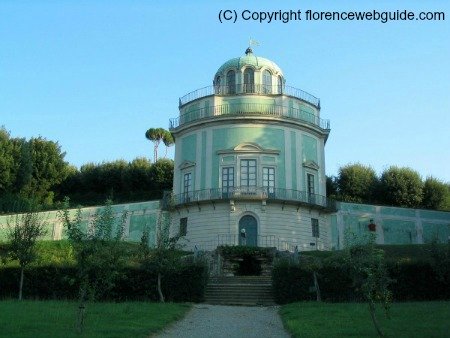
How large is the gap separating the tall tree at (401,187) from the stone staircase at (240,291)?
79.4 feet

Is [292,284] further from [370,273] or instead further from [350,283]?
[370,273]

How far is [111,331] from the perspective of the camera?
12.5 metres

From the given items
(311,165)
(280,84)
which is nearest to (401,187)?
(311,165)

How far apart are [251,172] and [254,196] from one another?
186 cm

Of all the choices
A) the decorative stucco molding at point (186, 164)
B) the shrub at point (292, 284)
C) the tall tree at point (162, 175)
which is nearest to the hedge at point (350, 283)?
the shrub at point (292, 284)

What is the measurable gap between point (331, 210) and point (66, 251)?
54.1ft

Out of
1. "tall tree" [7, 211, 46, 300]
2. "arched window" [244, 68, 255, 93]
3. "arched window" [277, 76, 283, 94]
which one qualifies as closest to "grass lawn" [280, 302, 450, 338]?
"tall tree" [7, 211, 46, 300]

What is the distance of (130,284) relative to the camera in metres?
21.2

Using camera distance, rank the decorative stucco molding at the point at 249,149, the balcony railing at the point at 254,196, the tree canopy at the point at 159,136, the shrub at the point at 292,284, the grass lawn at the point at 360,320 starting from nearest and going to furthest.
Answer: the grass lawn at the point at 360,320 < the shrub at the point at 292,284 < the balcony railing at the point at 254,196 < the decorative stucco molding at the point at 249,149 < the tree canopy at the point at 159,136

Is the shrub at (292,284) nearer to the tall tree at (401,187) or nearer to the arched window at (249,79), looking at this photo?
the arched window at (249,79)

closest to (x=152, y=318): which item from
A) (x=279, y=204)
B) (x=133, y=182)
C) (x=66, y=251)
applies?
(x=66, y=251)

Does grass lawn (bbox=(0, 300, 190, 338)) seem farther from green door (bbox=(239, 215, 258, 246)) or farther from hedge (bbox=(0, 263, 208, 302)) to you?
green door (bbox=(239, 215, 258, 246))

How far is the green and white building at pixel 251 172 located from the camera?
34.0m

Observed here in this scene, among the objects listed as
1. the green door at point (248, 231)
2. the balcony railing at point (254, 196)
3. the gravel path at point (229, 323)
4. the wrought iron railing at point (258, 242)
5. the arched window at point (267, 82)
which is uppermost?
the arched window at point (267, 82)
